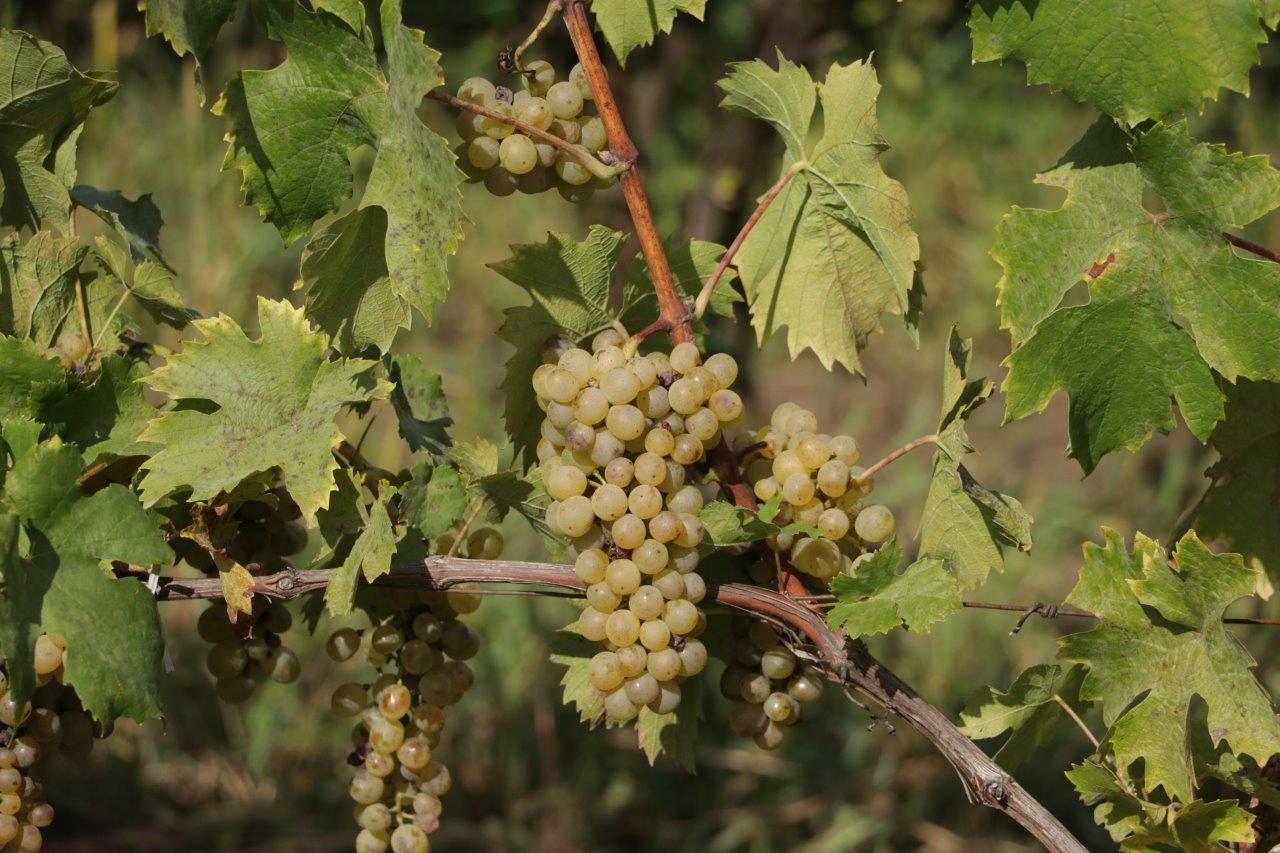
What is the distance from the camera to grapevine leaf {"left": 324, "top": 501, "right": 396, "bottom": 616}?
1.01 meters

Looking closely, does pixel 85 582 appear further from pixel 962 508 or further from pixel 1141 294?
pixel 1141 294

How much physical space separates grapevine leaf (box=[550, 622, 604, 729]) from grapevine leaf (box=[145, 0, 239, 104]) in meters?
0.61

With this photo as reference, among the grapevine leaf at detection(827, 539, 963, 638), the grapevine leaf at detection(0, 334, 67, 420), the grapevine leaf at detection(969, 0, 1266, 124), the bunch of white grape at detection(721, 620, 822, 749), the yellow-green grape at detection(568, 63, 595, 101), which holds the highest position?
the grapevine leaf at detection(969, 0, 1266, 124)

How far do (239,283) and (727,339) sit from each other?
1.51m

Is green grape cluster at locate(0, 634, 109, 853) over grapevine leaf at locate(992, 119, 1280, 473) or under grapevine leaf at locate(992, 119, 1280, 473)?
under

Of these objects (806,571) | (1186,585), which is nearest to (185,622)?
(806,571)

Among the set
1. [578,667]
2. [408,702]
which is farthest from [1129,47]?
[408,702]

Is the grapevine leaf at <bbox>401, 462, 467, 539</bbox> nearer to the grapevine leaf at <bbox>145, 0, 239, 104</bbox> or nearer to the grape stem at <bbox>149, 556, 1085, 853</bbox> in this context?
the grape stem at <bbox>149, 556, 1085, 853</bbox>

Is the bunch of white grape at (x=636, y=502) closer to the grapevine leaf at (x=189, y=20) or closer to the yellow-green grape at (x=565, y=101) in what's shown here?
the yellow-green grape at (x=565, y=101)

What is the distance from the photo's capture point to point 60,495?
3.26ft

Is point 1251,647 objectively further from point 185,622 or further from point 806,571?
point 185,622

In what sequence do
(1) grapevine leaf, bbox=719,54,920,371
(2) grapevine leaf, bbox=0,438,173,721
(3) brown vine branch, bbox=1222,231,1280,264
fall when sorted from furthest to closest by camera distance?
(1) grapevine leaf, bbox=719,54,920,371 < (3) brown vine branch, bbox=1222,231,1280,264 < (2) grapevine leaf, bbox=0,438,173,721

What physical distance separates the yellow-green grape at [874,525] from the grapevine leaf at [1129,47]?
0.39m

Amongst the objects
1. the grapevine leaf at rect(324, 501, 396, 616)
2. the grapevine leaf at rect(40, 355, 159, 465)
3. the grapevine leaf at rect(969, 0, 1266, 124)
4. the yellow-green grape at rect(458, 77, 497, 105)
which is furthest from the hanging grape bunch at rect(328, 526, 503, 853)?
the grapevine leaf at rect(969, 0, 1266, 124)
